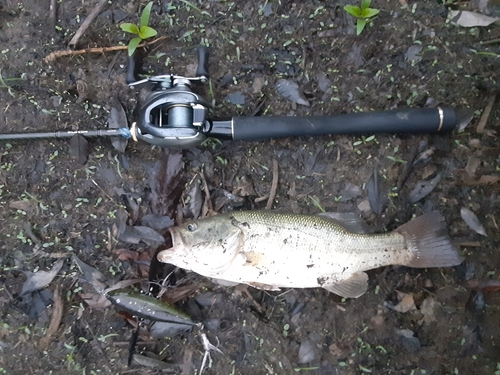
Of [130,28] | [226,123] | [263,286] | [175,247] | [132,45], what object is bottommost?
[263,286]

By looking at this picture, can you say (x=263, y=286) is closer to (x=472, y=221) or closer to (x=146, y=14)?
(x=472, y=221)

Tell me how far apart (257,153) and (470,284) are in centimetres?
182

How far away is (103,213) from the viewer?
333 centimetres

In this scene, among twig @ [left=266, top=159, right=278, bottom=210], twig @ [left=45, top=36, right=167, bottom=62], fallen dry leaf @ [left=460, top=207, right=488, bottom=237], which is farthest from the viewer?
twig @ [left=45, top=36, right=167, bottom=62]

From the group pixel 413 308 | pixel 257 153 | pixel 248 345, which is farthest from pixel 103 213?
pixel 413 308

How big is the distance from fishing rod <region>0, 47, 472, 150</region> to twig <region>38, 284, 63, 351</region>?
4.22 ft

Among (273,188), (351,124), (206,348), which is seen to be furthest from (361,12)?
(206,348)

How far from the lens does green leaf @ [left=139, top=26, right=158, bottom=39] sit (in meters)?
3.29

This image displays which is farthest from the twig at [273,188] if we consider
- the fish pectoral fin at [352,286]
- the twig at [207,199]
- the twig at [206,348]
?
the twig at [206,348]

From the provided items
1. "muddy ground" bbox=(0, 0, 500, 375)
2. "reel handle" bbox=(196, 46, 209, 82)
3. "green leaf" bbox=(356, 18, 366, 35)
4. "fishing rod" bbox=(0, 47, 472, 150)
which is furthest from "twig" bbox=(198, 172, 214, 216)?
"green leaf" bbox=(356, 18, 366, 35)

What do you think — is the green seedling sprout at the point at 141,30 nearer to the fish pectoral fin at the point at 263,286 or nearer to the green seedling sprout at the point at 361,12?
the green seedling sprout at the point at 361,12

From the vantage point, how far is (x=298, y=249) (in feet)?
9.23

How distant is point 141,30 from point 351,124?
1.74 m

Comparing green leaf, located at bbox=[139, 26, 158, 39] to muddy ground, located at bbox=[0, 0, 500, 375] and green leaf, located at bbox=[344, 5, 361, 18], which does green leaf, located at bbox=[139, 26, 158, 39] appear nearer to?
muddy ground, located at bbox=[0, 0, 500, 375]
